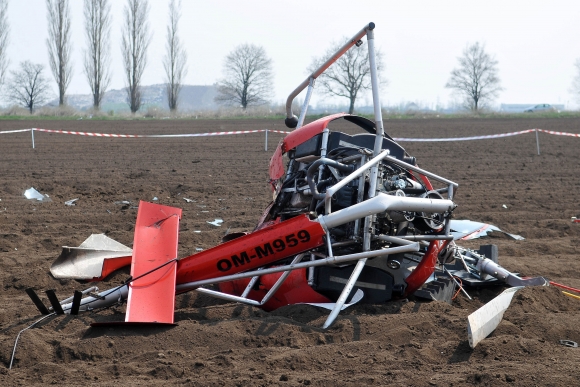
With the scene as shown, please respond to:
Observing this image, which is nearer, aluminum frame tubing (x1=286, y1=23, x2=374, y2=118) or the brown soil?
the brown soil

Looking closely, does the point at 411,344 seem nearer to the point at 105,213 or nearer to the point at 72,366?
the point at 72,366

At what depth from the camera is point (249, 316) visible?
5402mm

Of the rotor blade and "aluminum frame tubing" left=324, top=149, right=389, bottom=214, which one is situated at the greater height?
"aluminum frame tubing" left=324, top=149, right=389, bottom=214

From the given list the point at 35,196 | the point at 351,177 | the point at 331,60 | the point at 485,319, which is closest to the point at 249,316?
the point at 351,177

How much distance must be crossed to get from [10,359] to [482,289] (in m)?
4.44

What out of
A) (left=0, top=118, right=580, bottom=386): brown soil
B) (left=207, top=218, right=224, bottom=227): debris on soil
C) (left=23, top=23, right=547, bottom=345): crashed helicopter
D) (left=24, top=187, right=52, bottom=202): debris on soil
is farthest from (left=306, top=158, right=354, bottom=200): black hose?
(left=24, top=187, right=52, bottom=202): debris on soil

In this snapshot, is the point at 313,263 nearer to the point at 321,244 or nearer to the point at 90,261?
the point at 321,244

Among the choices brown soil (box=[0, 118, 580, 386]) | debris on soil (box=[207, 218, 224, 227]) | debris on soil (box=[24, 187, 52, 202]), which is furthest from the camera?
debris on soil (box=[24, 187, 52, 202])

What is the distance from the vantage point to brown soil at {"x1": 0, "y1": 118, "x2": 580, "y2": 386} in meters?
4.08

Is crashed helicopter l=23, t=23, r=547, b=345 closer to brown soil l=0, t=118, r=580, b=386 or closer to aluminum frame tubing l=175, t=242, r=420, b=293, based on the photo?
aluminum frame tubing l=175, t=242, r=420, b=293

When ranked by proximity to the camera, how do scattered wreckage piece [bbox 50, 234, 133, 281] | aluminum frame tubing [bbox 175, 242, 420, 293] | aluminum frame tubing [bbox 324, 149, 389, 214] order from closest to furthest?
aluminum frame tubing [bbox 324, 149, 389, 214]
aluminum frame tubing [bbox 175, 242, 420, 293]
scattered wreckage piece [bbox 50, 234, 133, 281]

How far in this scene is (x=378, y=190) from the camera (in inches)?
215

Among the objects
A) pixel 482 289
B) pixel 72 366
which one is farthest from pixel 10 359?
pixel 482 289

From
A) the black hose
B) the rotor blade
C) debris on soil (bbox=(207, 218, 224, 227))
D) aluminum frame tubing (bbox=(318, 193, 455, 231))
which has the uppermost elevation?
the black hose
